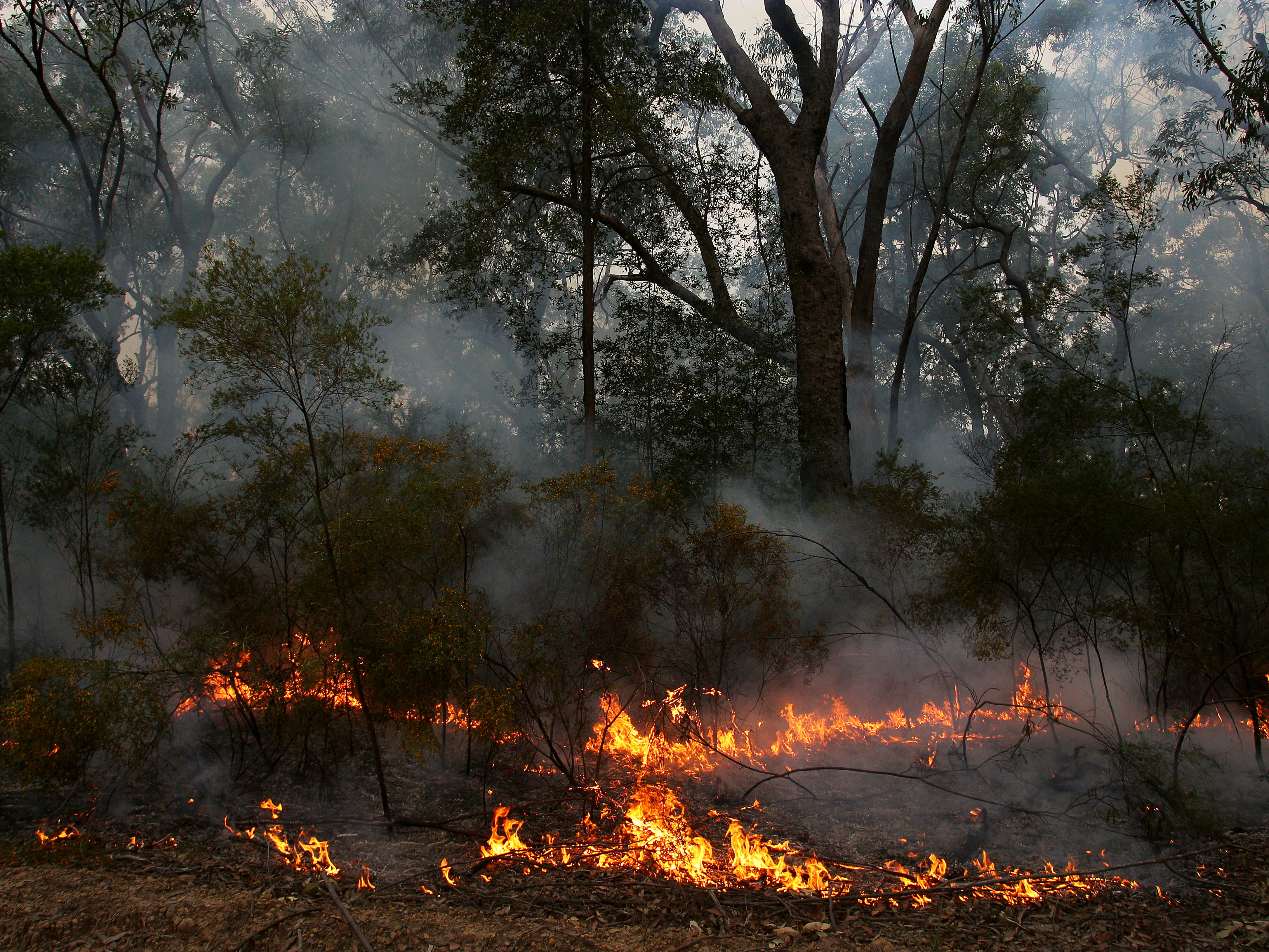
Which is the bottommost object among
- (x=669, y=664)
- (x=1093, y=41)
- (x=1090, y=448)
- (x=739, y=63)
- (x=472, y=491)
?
(x=669, y=664)

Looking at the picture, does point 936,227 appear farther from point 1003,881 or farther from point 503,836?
point 503,836

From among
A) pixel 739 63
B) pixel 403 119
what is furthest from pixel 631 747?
pixel 403 119

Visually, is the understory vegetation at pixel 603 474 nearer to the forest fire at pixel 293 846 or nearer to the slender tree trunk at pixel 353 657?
the slender tree trunk at pixel 353 657

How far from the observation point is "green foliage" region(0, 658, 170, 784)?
15.7 ft

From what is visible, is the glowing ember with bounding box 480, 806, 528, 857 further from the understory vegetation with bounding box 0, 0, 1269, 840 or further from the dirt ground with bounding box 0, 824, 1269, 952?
the understory vegetation with bounding box 0, 0, 1269, 840

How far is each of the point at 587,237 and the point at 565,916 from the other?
21.7 feet

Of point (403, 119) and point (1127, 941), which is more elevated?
point (403, 119)

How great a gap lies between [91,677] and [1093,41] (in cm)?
2625

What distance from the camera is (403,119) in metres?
17.2

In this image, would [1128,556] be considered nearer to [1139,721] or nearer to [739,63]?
[1139,721]

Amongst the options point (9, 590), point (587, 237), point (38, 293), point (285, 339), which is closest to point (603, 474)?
point (285, 339)

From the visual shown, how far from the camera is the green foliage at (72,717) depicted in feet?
15.7

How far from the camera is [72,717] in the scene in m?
4.91

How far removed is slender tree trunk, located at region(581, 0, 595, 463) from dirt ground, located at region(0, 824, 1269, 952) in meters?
4.85
